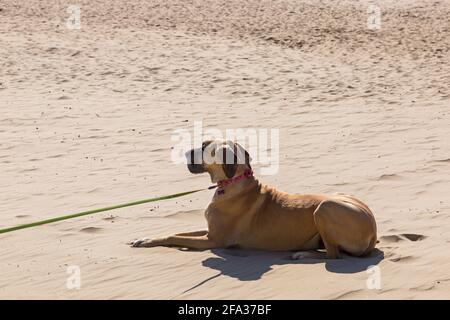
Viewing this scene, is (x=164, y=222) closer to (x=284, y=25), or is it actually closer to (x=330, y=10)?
(x=284, y=25)

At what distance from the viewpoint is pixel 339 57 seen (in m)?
21.0

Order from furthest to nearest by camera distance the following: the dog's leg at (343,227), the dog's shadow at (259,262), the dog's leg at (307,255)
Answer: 1. the dog's leg at (307,255)
2. the dog's leg at (343,227)
3. the dog's shadow at (259,262)

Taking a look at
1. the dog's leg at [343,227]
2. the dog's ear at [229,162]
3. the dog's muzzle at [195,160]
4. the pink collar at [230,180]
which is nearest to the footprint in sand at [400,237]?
the dog's leg at [343,227]

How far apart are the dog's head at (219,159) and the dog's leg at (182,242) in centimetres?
55

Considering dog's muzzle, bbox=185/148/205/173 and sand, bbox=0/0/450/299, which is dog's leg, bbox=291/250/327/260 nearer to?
sand, bbox=0/0/450/299

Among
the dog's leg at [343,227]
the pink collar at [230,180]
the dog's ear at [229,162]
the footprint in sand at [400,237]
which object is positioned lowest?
the footprint in sand at [400,237]

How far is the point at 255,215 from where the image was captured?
27.2ft

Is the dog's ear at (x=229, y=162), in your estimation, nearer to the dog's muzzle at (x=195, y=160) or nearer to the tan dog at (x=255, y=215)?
the tan dog at (x=255, y=215)

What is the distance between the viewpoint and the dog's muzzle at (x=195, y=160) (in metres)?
8.23

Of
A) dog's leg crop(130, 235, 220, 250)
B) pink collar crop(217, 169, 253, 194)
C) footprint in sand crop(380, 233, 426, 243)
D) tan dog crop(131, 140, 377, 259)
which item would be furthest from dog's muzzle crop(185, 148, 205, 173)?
footprint in sand crop(380, 233, 426, 243)

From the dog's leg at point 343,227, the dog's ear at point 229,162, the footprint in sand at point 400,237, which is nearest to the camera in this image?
the dog's leg at point 343,227

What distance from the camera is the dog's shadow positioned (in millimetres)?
7645
